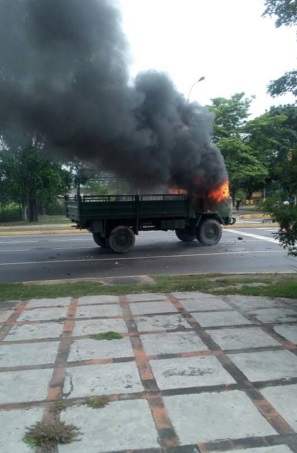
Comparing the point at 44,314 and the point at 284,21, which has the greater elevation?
the point at 284,21

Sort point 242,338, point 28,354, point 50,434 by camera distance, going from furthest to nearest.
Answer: point 242,338, point 28,354, point 50,434

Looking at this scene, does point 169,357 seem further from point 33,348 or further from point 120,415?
point 33,348

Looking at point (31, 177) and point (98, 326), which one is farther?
point (31, 177)

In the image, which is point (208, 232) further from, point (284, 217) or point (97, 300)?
point (284, 217)

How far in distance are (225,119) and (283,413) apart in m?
27.6

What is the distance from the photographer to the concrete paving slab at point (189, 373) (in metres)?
3.04

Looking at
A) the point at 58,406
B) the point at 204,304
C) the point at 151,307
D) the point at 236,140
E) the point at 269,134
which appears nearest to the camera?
the point at 58,406

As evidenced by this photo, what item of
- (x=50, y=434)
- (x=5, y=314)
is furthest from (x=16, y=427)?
(x=5, y=314)

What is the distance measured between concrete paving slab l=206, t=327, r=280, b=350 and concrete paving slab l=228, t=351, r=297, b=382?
7.9 inches

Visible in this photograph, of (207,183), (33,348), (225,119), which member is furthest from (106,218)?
(225,119)

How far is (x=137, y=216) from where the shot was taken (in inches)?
437

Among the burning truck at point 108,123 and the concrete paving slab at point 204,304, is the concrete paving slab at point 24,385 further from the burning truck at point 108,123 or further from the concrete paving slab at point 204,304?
the burning truck at point 108,123

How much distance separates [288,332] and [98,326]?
1.91 meters

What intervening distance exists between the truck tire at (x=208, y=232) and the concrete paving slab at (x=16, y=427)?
32.3 feet
